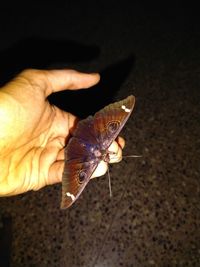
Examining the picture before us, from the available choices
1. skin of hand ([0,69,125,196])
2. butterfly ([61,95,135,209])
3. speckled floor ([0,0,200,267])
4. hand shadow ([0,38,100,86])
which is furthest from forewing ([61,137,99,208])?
hand shadow ([0,38,100,86])

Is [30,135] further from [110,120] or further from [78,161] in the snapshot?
[110,120]

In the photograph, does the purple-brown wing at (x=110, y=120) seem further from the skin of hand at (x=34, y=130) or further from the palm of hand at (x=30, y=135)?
the palm of hand at (x=30, y=135)

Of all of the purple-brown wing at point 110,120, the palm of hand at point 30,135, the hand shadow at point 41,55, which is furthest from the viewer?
the hand shadow at point 41,55

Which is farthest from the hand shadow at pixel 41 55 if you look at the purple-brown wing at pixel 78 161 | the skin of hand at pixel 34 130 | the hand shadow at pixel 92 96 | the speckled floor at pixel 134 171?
the purple-brown wing at pixel 78 161

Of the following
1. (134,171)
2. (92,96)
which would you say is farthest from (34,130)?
(92,96)

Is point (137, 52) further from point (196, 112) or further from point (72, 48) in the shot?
point (196, 112)

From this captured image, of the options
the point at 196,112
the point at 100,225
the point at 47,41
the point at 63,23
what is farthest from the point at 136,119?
the point at 63,23

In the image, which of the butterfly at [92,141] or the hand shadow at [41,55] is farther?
the hand shadow at [41,55]
